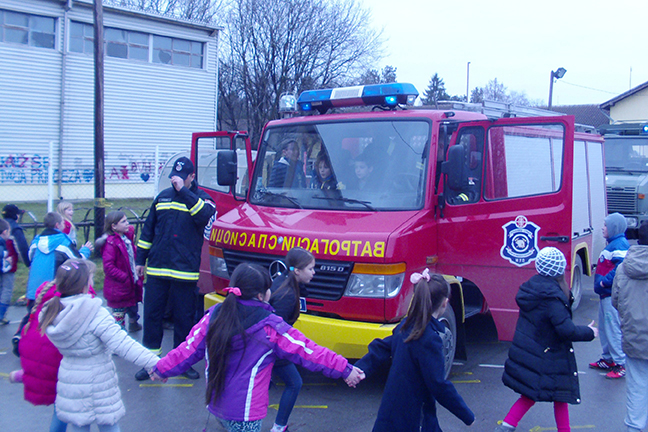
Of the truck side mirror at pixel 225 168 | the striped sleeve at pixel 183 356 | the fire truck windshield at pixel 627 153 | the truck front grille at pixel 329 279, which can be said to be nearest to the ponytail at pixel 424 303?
the striped sleeve at pixel 183 356

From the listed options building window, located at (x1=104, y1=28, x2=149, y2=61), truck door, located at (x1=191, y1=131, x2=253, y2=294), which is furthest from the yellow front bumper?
building window, located at (x1=104, y1=28, x2=149, y2=61)

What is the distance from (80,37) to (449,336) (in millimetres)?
21359

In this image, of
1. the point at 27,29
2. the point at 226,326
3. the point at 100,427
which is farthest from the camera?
the point at 27,29

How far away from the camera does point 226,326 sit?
113 inches

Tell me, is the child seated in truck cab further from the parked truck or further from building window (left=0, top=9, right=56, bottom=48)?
building window (left=0, top=9, right=56, bottom=48)

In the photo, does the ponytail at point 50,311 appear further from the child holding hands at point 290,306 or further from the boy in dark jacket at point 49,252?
the boy in dark jacket at point 49,252

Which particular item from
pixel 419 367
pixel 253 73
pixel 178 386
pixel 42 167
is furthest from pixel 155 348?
pixel 253 73

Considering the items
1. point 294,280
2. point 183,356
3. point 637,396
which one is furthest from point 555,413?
point 183,356

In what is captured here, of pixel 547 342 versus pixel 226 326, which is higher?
pixel 226 326

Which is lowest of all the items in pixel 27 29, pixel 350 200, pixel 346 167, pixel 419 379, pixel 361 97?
pixel 419 379

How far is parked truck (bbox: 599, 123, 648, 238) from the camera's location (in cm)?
1273

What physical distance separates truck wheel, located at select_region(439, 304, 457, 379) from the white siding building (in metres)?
19.0

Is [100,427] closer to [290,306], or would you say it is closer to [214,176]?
[290,306]

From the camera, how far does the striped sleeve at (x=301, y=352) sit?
117 inches
